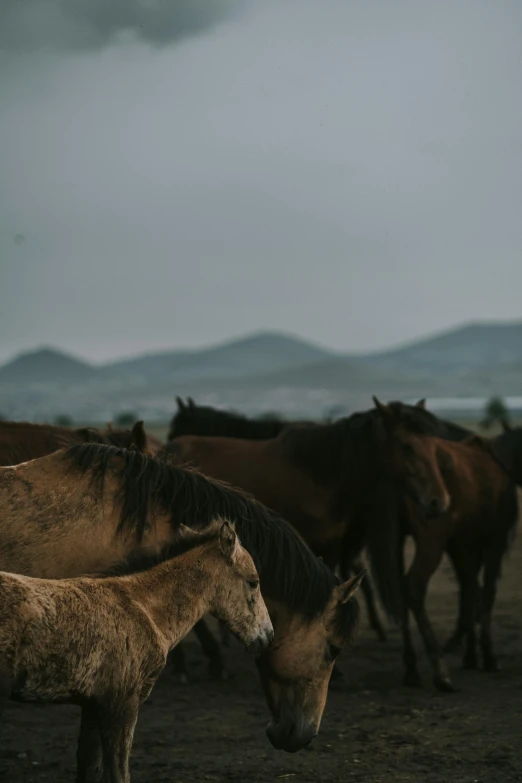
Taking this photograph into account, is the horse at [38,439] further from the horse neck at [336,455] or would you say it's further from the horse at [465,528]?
the horse at [465,528]

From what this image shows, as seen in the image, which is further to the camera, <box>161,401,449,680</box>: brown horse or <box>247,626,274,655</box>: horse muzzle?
<box>161,401,449,680</box>: brown horse

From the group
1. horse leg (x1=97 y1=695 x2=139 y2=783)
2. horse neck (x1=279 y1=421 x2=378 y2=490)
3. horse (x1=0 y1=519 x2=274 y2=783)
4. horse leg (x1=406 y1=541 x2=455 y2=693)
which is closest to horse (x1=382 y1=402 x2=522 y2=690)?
horse leg (x1=406 y1=541 x2=455 y2=693)

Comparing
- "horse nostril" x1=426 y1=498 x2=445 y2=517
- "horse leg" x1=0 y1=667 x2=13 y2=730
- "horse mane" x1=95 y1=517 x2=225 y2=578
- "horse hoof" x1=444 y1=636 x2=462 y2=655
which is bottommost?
"horse hoof" x1=444 y1=636 x2=462 y2=655

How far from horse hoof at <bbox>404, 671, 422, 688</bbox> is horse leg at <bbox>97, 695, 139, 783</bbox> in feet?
14.2

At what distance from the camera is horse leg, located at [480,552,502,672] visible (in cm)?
848

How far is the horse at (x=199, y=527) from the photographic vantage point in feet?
16.4

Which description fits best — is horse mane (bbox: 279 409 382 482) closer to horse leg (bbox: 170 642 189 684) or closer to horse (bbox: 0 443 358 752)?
horse leg (bbox: 170 642 189 684)

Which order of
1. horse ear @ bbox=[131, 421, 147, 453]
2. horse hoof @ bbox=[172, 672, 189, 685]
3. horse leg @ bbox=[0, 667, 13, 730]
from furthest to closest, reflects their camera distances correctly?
horse hoof @ bbox=[172, 672, 189, 685] < horse ear @ bbox=[131, 421, 147, 453] < horse leg @ bbox=[0, 667, 13, 730]

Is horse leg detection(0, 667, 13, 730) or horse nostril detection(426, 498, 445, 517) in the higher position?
horse nostril detection(426, 498, 445, 517)

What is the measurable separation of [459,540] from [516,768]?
127 inches

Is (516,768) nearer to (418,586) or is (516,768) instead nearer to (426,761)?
(426,761)

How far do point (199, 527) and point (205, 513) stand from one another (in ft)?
0.57

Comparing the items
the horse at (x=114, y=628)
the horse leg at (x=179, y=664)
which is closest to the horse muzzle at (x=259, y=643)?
the horse at (x=114, y=628)

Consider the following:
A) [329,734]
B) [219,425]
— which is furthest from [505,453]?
[329,734]
